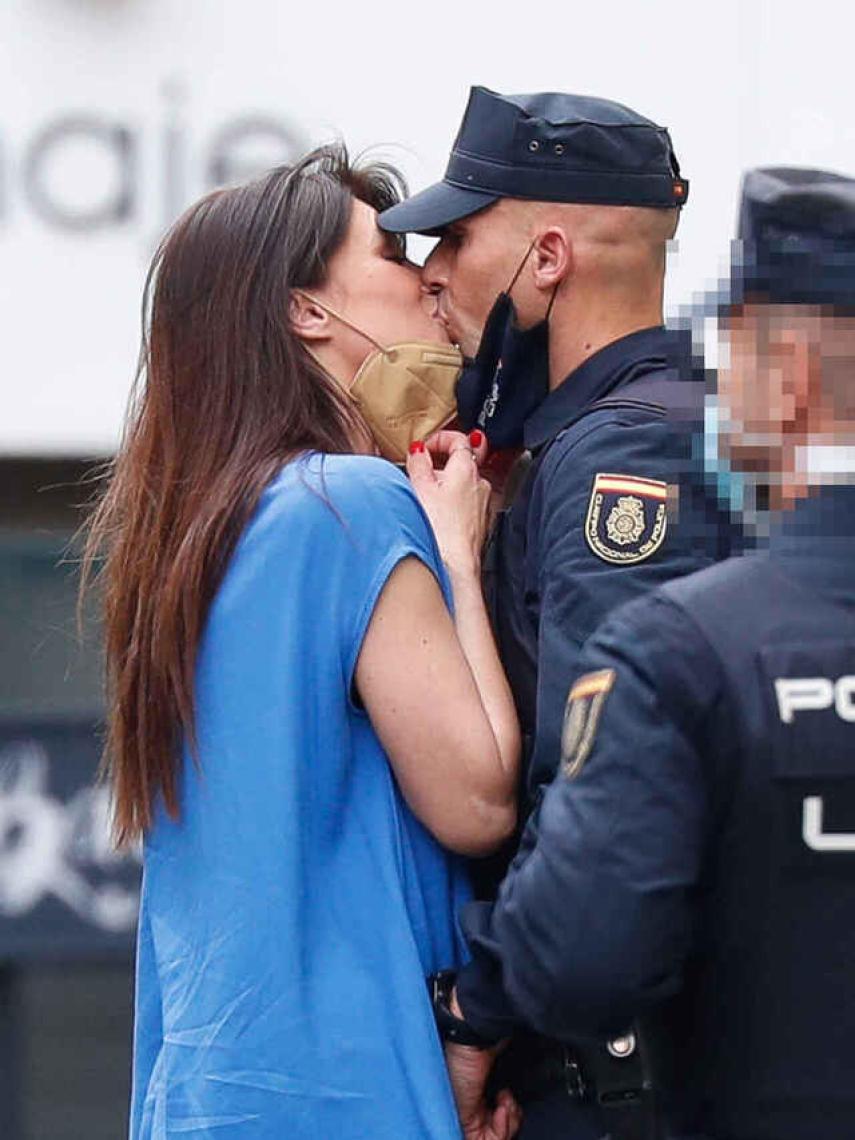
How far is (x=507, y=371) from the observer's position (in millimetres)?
2801

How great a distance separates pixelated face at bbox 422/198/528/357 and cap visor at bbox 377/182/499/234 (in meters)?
0.01

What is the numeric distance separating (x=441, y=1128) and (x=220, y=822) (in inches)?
17.4

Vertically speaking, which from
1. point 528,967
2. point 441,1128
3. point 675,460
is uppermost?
point 675,460

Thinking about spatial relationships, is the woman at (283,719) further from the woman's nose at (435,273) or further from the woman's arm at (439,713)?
the woman's nose at (435,273)

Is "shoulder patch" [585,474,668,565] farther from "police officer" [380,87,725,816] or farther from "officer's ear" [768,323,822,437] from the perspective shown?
"officer's ear" [768,323,822,437]

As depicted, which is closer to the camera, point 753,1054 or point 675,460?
point 753,1054

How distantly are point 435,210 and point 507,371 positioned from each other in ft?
0.75

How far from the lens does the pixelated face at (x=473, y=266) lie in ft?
9.16

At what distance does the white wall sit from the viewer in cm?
518

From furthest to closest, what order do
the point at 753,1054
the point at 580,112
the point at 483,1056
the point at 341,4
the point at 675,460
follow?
the point at 341,4, the point at 580,112, the point at 483,1056, the point at 675,460, the point at 753,1054

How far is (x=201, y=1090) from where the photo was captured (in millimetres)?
2553

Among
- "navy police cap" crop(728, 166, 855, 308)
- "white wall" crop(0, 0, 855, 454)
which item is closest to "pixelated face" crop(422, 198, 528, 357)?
"navy police cap" crop(728, 166, 855, 308)

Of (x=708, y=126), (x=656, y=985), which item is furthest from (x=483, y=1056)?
(x=708, y=126)

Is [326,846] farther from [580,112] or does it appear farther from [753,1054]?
[580,112]
